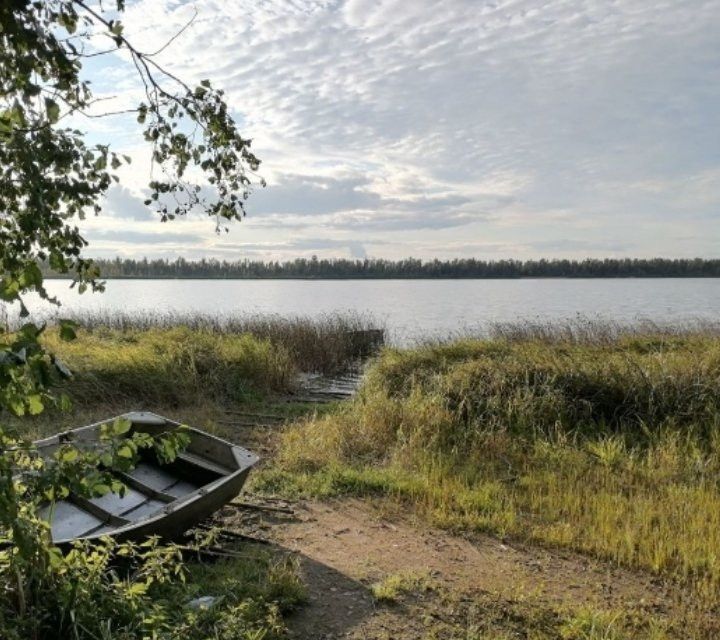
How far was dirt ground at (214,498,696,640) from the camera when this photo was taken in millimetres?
4215

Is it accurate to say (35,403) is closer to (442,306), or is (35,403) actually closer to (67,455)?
(67,455)

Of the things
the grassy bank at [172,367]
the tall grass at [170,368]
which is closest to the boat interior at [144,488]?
the grassy bank at [172,367]

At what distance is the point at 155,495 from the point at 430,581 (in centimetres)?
252

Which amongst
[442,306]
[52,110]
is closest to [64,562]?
[52,110]

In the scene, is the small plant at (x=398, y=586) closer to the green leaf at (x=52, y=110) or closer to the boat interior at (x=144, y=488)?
the boat interior at (x=144, y=488)

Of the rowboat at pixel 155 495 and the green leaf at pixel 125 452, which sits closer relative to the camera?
the green leaf at pixel 125 452

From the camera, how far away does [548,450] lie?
7926 millimetres

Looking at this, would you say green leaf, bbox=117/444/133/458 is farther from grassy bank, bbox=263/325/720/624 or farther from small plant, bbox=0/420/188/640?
grassy bank, bbox=263/325/720/624

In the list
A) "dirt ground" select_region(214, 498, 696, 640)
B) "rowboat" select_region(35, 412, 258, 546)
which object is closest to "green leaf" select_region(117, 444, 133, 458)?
"rowboat" select_region(35, 412, 258, 546)

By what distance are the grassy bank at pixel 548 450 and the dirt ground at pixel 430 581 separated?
30cm

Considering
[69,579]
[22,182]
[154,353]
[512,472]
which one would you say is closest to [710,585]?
[512,472]

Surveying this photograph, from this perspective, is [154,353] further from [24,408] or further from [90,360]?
[24,408]

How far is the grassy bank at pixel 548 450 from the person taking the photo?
568 centimetres

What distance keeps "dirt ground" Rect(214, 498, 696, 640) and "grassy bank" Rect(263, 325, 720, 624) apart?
0.99 ft
